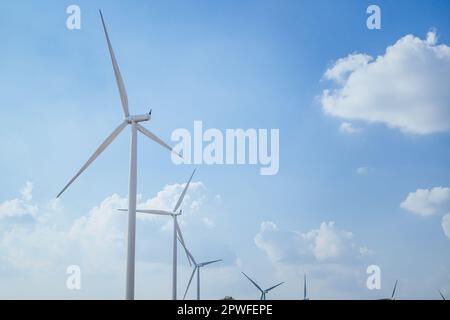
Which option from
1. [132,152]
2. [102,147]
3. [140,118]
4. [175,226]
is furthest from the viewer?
[175,226]

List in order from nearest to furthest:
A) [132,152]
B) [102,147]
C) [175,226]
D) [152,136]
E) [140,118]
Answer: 1. [132,152]
2. [102,147]
3. [140,118]
4. [152,136]
5. [175,226]

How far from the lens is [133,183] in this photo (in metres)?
43.2

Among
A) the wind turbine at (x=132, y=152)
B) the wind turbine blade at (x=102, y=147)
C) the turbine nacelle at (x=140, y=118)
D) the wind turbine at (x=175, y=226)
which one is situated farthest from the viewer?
the wind turbine at (x=175, y=226)

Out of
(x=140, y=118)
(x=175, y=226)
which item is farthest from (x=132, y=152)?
(x=175, y=226)

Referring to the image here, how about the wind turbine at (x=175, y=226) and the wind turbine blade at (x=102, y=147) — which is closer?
the wind turbine blade at (x=102, y=147)

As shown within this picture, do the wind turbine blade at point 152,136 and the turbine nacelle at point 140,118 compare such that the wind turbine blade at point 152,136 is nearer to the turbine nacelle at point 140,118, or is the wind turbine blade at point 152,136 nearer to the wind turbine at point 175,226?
the turbine nacelle at point 140,118

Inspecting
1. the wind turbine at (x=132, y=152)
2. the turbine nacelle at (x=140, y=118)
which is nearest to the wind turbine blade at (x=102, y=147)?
the wind turbine at (x=132, y=152)

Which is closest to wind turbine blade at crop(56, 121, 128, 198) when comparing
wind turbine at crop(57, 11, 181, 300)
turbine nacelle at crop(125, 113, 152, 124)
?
wind turbine at crop(57, 11, 181, 300)

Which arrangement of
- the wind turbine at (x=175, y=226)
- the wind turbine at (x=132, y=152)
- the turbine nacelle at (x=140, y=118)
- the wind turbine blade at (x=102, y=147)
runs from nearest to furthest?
the wind turbine at (x=132, y=152) → the wind turbine blade at (x=102, y=147) → the turbine nacelle at (x=140, y=118) → the wind turbine at (x=175, y=226)

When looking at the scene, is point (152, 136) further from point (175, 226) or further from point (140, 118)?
point (175, 226)

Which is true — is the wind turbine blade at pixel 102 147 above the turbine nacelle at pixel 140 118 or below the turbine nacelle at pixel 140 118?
below
